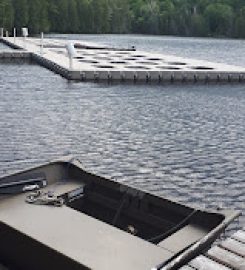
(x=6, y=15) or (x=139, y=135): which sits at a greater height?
(x=6, y=15)

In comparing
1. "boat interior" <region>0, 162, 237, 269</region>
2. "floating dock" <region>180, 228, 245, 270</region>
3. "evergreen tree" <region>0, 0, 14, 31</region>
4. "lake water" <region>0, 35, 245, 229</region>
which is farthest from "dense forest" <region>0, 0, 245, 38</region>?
"floating dock" <region>180, 228, 245, 270</region>

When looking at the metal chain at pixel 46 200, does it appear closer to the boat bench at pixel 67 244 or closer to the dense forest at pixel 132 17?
the boat bench at pixel 67 244

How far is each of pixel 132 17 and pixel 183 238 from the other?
166m

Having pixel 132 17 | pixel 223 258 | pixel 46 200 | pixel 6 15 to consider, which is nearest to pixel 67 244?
pixel 46 200

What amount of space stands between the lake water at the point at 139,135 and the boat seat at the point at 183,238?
4907mm

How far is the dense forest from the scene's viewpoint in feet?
395

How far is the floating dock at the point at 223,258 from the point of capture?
728cm

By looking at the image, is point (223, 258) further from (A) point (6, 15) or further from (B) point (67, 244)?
(A) point (6, 15)

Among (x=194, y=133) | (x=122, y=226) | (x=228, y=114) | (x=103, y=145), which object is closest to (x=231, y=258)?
(x=122, y=226)

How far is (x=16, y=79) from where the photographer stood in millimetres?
39188

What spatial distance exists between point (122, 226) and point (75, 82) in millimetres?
28518

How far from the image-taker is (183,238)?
344 inches

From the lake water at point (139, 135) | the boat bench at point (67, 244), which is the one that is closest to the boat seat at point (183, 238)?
the boat bench at point (67, 244)

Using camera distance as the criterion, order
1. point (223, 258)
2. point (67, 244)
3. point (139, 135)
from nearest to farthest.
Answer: point (223, 258), point (67, 244), point (139, 135)
